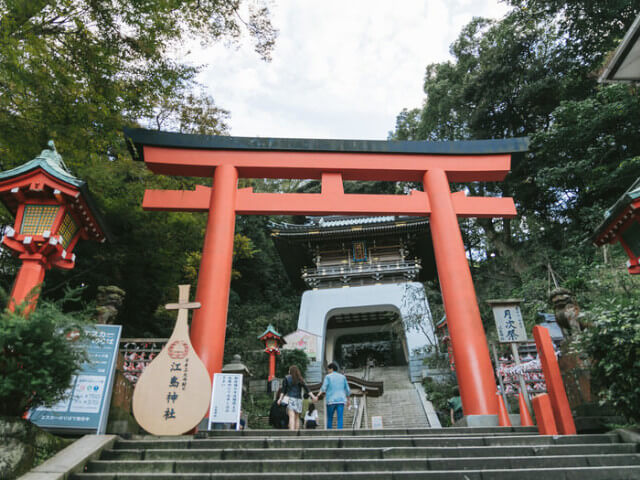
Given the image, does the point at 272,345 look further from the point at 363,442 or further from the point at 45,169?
the point at 363,442

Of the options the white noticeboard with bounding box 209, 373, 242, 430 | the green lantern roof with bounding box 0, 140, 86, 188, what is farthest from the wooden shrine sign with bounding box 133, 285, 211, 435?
the green lantern roof with bounding box 0, 140, 86, 188

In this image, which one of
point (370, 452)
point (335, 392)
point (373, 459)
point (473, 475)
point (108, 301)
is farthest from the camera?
point (335, 392)

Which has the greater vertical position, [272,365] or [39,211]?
[39,211]

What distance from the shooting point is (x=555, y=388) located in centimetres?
416

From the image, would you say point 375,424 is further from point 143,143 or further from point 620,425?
point 143,143

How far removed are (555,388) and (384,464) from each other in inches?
91.4

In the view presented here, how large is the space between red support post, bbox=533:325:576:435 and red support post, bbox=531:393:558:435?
7 cm

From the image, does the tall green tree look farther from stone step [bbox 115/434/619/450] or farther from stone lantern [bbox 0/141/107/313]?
stone step [bbox 115/434/619/450]

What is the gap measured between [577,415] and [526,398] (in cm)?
77

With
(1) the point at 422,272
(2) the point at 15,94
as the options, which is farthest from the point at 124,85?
(1) the point at 422,272

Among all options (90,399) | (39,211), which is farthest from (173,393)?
(39,211)

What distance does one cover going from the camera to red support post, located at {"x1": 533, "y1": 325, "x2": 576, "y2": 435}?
158 inches

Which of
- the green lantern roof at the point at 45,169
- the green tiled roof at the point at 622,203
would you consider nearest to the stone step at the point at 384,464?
the green tiled roof at the point at 622,203

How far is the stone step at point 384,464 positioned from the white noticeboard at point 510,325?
2.64 meters
